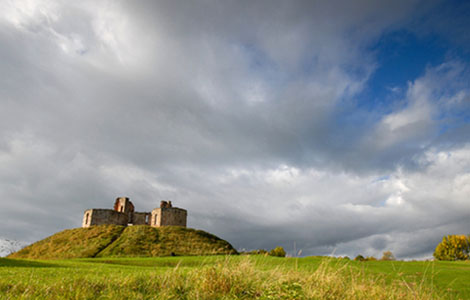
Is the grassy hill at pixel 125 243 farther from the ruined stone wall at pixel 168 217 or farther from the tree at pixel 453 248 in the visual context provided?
the tree at pixel 453 248

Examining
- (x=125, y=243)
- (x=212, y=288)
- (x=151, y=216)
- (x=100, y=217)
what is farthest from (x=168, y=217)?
(x=212, y=288)

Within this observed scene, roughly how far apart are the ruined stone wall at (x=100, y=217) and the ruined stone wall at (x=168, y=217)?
8.16m

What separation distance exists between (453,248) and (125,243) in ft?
234

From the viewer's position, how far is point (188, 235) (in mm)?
58812

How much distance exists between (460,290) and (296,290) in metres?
12.7

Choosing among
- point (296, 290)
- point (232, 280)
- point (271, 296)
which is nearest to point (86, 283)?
point (232, 280)

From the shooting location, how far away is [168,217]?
67875mm

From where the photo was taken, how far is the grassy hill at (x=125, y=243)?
49344 mm

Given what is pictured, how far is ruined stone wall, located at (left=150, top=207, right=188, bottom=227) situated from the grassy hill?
4559 mm

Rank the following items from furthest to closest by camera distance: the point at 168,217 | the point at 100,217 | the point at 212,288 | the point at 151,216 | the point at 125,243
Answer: the point at 151,216 → the point at 168,217 → the point at 100,217 → the point at 125,243 → the point at 212,288

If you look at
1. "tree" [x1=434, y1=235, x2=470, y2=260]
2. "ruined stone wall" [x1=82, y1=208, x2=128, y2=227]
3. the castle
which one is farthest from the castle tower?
"tree" [x1=434, y1=235, x2=470, y2=260]

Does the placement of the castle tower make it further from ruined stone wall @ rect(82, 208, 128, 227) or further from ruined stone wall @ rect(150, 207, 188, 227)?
ruined stone wall @ rect(82, 208, 128, 227)

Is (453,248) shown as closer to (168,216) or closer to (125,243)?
(168,216)

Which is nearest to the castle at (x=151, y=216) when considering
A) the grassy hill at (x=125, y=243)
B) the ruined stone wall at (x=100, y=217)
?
the ruined stone wall at (x=100, y=217)
